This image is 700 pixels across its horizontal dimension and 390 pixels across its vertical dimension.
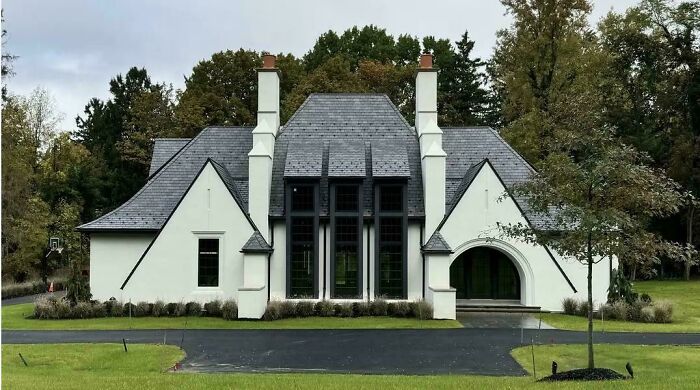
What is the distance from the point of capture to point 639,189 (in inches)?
487

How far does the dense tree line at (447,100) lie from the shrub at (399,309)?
1396 cm

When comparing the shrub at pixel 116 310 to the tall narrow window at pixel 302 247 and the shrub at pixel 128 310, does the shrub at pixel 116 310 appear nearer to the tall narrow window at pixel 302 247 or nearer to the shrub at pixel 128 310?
the shrub at pixel 128 310

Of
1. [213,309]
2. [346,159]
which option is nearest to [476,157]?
[346,159]

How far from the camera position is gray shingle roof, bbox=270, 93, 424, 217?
1043 inches

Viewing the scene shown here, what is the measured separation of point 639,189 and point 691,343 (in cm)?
722

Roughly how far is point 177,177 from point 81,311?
24.4 ft

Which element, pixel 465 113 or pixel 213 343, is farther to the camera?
pixel 465 113

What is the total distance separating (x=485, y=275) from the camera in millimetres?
26750

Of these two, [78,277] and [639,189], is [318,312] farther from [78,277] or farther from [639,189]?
[639,189]

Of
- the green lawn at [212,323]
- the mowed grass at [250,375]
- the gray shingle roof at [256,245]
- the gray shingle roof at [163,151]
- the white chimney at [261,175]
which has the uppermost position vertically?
the gray shingle roof at [163,151]

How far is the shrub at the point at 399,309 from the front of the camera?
2327 cm

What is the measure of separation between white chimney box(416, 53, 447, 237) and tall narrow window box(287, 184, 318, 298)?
473 centimetres

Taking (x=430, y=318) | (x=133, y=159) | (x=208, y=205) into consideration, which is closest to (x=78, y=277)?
(x=208, y=205)

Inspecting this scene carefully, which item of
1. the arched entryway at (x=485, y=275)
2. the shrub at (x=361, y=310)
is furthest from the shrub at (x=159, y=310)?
the arched entryway at (x=485, y=275)
